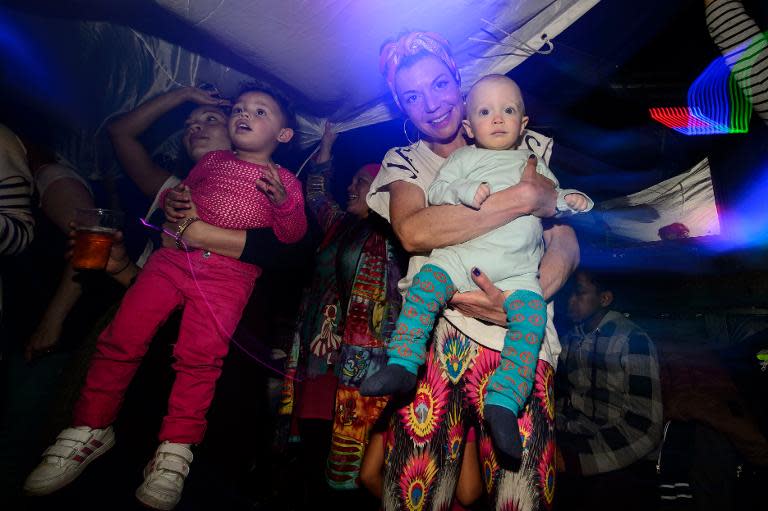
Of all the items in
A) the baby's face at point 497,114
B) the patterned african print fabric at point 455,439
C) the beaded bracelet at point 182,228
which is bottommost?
the patterned african print fabric at point 455,439

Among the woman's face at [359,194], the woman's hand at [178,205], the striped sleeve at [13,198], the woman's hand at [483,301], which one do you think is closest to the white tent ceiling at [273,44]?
the woman's face at [359,194]

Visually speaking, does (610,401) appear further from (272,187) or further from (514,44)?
(272,187)

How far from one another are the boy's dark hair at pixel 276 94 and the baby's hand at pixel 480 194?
188cm

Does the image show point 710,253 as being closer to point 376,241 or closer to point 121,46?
point 376,241

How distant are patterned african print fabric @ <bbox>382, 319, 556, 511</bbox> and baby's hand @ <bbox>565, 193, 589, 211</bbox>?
72 cm

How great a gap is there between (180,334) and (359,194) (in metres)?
2.06

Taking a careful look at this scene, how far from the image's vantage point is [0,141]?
208 cm

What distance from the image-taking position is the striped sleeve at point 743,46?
2098 millimetres

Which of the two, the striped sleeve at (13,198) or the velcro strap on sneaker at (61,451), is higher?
the striped sleeve at (13,198)

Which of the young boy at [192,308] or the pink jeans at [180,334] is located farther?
the pink jeans at [180,334]

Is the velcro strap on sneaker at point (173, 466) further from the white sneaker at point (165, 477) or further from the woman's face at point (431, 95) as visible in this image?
the woman's face at point (431, 95)

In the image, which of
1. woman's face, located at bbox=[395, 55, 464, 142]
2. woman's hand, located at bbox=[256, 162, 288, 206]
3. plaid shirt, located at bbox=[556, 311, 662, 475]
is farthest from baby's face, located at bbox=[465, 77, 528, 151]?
plaid shirt, located at bbox=[556, 311, 662, 475]

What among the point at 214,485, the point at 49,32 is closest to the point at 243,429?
the point at 214,485

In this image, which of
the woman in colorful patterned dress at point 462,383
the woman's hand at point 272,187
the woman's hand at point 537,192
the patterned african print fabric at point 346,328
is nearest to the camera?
the woman in colorful patterned dress at point 462,383
